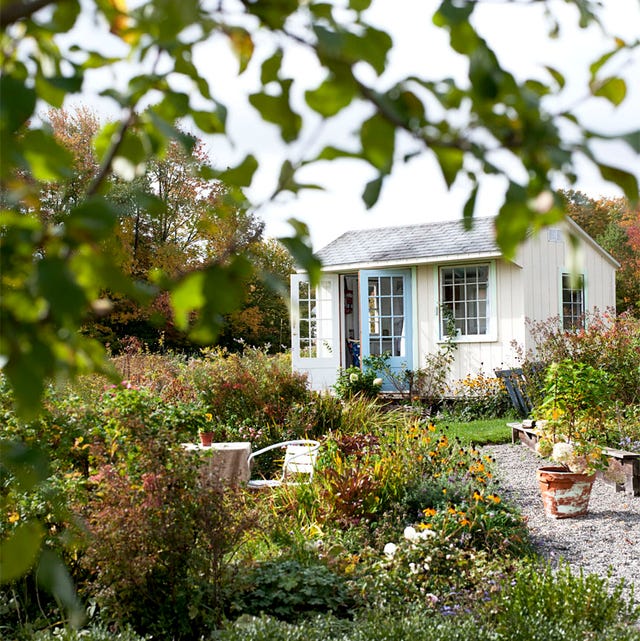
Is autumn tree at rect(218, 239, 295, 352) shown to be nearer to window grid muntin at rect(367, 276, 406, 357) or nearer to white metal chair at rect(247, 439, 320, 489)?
window grid muntin at rect(367, 276, 406, 357)

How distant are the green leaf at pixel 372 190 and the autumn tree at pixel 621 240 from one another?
80.4ft

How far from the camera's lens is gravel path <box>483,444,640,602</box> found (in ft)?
16.8

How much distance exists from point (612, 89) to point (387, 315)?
1314 centimetres

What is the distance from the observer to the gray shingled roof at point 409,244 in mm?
13422

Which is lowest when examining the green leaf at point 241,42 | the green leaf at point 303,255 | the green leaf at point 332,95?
the green leaf at point 303,255

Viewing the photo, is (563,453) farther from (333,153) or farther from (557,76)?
(333,153)

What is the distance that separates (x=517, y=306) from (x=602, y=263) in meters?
4.16

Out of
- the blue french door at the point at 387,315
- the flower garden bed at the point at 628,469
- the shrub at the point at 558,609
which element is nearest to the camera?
the shrub at the point at 558,609

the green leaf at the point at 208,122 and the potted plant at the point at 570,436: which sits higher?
the green leaf at the point at 208,122

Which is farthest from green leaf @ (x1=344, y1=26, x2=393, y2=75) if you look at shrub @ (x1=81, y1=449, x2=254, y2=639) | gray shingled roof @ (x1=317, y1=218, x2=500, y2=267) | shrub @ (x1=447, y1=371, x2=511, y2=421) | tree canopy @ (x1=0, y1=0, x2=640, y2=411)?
gray shingled roof @ (x1=317, y1=218, x2=500, y2=267)

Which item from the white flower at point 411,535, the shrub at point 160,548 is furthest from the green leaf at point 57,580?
the white flower at point 411,535

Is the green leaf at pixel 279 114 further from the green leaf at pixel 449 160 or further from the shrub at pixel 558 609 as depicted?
the shrub at pixel 558 609

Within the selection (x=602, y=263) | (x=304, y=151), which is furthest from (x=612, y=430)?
(x=602, y=263)

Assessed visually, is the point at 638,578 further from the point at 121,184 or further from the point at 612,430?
the point at 121,184
